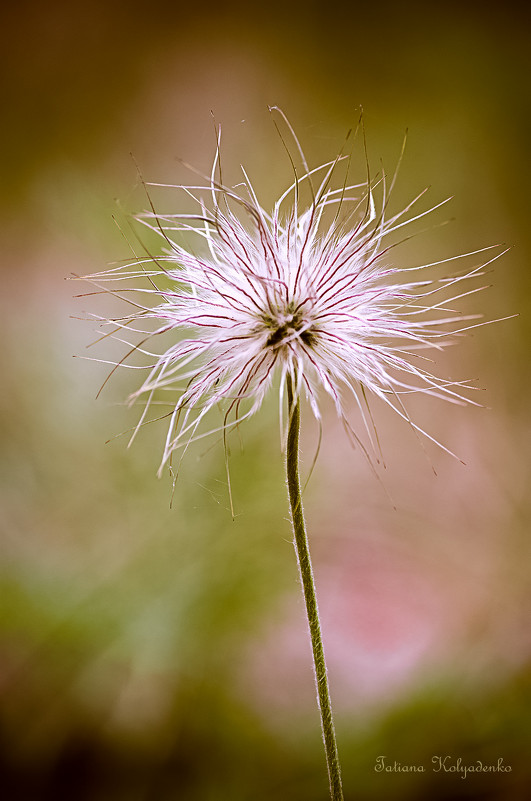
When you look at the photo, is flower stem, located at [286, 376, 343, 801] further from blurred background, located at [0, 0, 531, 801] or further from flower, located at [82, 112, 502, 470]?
blurred background, located at [0, 0, 531, 801]
